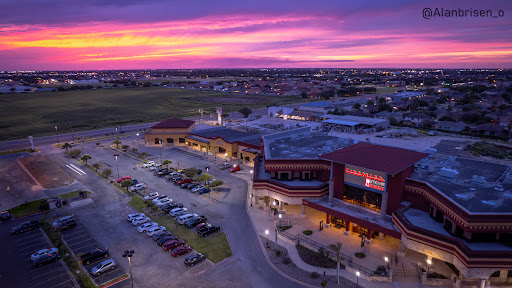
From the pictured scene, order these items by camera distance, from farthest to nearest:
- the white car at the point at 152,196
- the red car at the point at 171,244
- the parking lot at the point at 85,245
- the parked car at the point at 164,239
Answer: the white car at the point at 152,196, the parked car at the point at 164,239, the red car at the point at 171,244, the parking lot at the point at 85,245

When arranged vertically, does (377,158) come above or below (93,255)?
above

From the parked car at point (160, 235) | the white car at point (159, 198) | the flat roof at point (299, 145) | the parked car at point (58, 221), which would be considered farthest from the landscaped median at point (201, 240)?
the flat roof at point (299, 145)

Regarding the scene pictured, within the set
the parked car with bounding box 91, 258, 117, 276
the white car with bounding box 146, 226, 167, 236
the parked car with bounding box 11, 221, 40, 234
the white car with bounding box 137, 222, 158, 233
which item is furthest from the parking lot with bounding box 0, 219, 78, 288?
the white car with bounding box 146, 226, 167, 236

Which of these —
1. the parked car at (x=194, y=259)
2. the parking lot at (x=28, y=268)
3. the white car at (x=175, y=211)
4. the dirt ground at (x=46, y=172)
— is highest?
the dirt ground at (x=46, y=172)

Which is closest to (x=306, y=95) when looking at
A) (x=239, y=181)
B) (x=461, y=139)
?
(x=461, y=139)

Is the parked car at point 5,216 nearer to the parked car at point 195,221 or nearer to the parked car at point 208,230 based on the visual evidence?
the parked car at point 195,221

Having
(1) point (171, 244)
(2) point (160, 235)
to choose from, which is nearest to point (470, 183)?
(1) point (171, 244)

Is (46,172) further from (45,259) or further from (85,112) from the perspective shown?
(85,112)

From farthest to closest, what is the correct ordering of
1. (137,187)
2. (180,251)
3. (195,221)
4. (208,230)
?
(137,187), (195,221), (208,230), (180,251)
